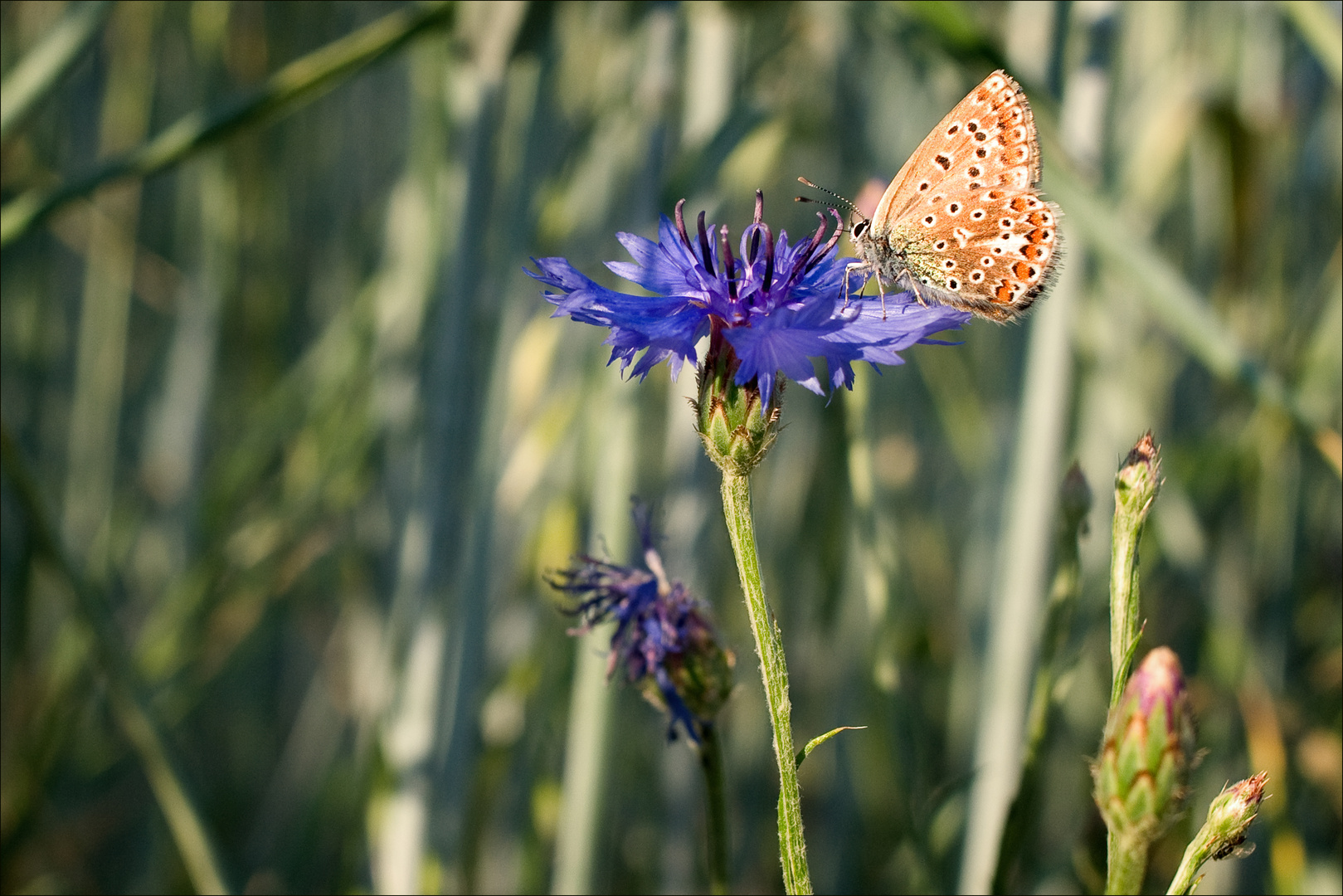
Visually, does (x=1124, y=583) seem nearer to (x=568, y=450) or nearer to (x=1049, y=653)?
(x=1049, y=653)

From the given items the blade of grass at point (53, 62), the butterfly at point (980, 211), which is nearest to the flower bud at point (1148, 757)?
the butterfly at point (980, 211)

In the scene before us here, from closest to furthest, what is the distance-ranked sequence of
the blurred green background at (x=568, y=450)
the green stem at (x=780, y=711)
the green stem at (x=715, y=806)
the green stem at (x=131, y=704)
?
the green stem at (x=780, y=711)
the green stem at (x=715, y=806)
the green stem at (x=131, y=704)
the blurred green background at (x=568, y=450)

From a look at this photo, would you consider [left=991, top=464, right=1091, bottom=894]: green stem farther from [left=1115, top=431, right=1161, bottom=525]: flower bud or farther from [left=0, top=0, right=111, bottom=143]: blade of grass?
[left=0, top=0, right=111, bottom=143]: blade of grass

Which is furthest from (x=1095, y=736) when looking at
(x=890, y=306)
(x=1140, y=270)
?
(x=890, y=306)

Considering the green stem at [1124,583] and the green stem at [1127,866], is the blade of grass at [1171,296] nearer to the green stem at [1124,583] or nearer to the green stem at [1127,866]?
the green stem at [1124,583]

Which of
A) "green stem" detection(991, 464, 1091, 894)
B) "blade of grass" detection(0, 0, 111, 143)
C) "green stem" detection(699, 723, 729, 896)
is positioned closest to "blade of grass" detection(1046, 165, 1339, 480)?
"green stem" detection(991, 464, 1091, 894)

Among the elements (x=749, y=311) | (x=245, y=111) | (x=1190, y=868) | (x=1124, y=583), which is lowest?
(x=1190, y=868)

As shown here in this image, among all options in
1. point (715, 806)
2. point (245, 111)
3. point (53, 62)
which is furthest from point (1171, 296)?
point (53, 62)
